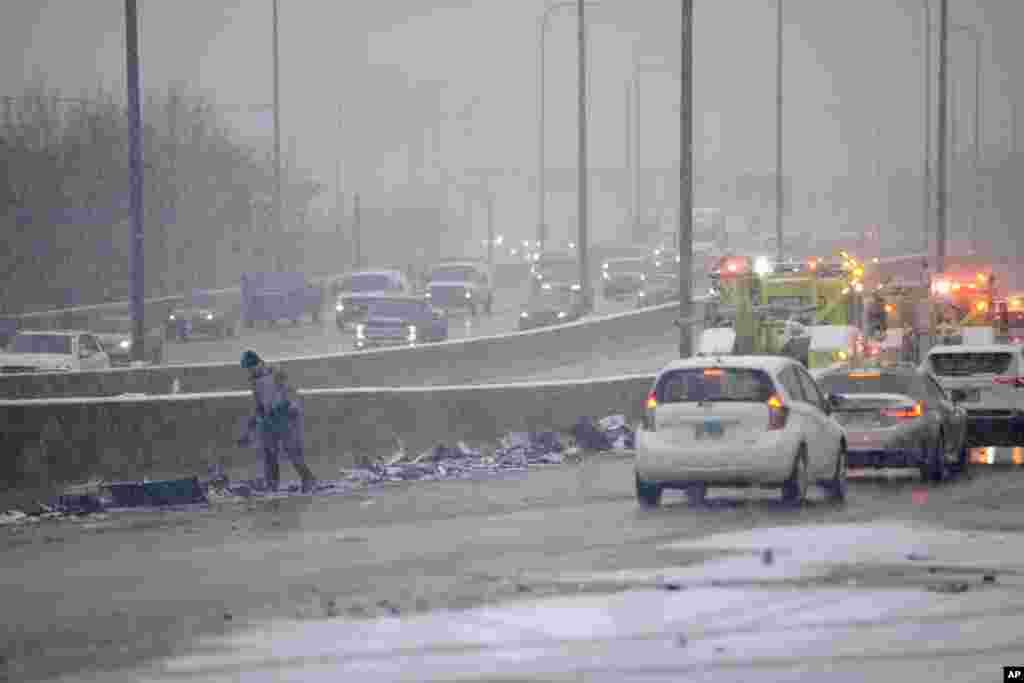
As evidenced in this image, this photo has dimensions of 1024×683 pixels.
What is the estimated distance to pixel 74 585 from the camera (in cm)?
1600

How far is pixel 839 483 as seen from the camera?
22.2 metres

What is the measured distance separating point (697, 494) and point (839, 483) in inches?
57.5

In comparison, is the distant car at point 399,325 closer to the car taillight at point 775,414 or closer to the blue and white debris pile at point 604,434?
the blue and white debris pile at point 604,434

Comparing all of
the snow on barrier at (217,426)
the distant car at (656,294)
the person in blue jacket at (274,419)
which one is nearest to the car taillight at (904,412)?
the person in blue jacket at (274,419)

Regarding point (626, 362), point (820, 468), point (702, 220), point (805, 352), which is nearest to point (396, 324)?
point (626, 362)

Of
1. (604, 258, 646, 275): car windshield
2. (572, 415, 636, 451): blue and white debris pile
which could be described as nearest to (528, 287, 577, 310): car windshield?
(604, 258, 646, 275): car windshield

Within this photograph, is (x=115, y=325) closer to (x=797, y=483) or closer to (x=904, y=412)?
(x=904, y=412)

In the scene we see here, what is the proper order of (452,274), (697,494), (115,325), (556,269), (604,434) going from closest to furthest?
(697,494)
(604,434)
(115,325)
(452,274)
(556,269)

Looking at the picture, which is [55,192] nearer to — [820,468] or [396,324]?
[396,324]

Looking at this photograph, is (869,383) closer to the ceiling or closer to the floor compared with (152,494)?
closer to the ceiling

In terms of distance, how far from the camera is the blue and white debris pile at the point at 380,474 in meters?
22.4

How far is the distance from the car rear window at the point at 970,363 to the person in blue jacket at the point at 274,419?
30.5ft

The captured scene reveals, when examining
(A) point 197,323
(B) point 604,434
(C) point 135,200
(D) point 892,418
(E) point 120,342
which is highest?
(C) point 135,200

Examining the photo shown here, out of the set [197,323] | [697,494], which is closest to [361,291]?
[197,323]
